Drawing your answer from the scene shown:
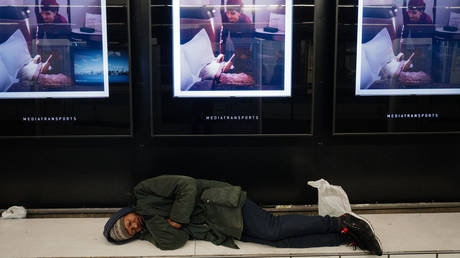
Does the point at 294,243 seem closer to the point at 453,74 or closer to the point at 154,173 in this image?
the point at 154,173

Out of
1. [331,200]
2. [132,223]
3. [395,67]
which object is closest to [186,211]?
[132,223]

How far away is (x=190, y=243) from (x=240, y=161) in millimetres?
1087

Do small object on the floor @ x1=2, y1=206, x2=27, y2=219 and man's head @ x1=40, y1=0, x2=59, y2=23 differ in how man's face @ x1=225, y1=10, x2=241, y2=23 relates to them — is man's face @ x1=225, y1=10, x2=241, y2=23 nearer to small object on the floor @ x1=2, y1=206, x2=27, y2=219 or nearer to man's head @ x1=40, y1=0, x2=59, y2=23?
man's head @ x1=40, y1=0, x2=59, y2=23

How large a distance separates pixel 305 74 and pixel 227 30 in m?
0.87

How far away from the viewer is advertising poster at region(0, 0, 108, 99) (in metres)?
4.53

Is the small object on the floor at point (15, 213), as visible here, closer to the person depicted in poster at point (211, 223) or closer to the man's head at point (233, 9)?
the person depicted in poster at point (211, 223)

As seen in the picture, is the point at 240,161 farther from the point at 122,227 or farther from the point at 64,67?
the point at 64,67

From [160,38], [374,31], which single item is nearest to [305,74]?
[374,31]

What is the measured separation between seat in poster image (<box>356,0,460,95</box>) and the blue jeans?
Answer: 1.43 metres

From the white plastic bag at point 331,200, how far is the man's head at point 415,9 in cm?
179

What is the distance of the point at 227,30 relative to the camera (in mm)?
4609

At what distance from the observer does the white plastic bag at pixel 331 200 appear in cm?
443

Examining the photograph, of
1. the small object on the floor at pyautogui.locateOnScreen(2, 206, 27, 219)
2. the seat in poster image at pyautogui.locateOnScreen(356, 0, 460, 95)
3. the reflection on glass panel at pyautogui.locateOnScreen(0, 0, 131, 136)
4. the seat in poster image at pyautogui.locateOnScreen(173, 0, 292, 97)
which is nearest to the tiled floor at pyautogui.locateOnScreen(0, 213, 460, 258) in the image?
the small object on the floor at pyautogui.locateOnScreen(2, 206, 27, 219)

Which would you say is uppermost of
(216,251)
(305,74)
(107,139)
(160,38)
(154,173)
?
(160,38)
